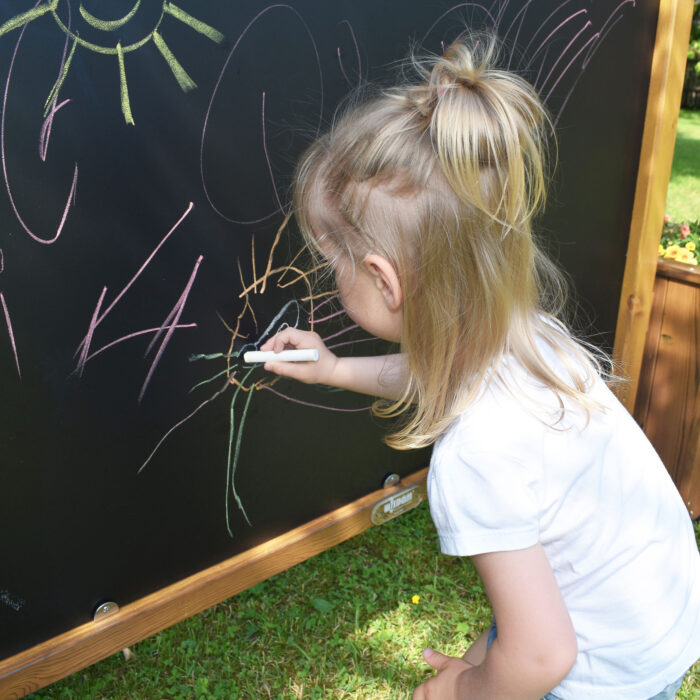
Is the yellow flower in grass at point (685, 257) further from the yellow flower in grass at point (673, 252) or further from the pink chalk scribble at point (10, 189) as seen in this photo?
the pink chalk scribble at point (10, 189)

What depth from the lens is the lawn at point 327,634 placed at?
1.62 metres

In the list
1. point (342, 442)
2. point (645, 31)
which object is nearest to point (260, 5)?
point (342, 442)

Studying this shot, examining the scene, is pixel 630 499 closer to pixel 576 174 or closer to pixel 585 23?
pixel 576 174

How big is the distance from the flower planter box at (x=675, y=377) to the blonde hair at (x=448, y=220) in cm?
112

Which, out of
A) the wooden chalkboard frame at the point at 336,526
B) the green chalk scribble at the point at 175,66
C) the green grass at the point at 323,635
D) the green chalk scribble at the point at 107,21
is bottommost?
the green grass at the point at 323,635

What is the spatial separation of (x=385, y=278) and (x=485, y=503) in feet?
0.98

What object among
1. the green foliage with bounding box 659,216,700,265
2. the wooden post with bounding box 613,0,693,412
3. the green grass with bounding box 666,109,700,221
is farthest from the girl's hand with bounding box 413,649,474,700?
the green grass with bounding box 666,109,700,221

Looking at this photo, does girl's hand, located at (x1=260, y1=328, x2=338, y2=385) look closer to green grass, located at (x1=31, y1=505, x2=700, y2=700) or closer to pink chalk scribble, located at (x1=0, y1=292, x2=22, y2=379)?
pink chalk scribble, located at (x1=0, y1=292, x2=22, y2=379)

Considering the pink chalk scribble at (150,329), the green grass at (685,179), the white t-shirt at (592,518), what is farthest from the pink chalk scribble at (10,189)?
the green grass at (685,179)

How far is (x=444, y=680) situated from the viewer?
0.99 metres

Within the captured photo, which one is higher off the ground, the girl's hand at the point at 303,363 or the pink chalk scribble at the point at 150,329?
the pink chalk scribble at the point at 150,329

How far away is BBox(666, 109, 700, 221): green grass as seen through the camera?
5.14 m

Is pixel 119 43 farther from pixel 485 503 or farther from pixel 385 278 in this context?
pixel 485 503

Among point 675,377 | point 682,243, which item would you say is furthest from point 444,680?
point 682,243
